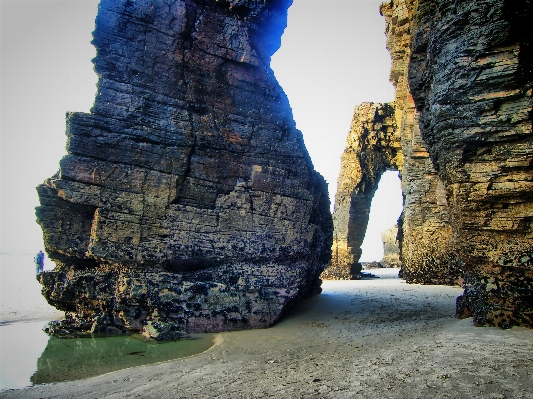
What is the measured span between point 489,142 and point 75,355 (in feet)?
24.1

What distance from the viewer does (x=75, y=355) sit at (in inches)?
256

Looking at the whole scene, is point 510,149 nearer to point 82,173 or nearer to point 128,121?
point 128,121

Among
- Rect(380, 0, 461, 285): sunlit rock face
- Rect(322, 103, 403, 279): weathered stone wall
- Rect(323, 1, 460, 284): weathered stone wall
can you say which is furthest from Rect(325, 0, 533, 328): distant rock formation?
Rect(322, 103, 403, 279): weathered stone wall

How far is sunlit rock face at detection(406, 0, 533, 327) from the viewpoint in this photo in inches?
238

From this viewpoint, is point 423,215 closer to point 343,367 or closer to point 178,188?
point 178,188

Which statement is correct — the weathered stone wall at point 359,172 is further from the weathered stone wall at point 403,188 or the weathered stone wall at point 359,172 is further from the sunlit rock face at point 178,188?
the sunlit rock face at point 178,188

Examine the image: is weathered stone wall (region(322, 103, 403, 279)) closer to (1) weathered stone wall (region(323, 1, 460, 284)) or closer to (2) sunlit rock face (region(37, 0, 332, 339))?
(1) weathered stone wall (region(323, 1, 460, 284))

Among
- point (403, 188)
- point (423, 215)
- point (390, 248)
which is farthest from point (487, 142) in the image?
point (390, 248)

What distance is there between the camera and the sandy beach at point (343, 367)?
417cm

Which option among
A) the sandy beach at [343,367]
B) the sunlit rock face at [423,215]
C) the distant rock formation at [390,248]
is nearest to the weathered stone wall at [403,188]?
the sunlit rock face at [423,215]

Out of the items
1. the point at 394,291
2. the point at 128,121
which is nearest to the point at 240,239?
the point at 128,121

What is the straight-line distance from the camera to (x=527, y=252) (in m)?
6.27

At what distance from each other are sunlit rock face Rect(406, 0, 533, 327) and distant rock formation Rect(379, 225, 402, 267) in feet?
83.6

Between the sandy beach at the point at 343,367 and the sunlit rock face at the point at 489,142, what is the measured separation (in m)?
0.71
